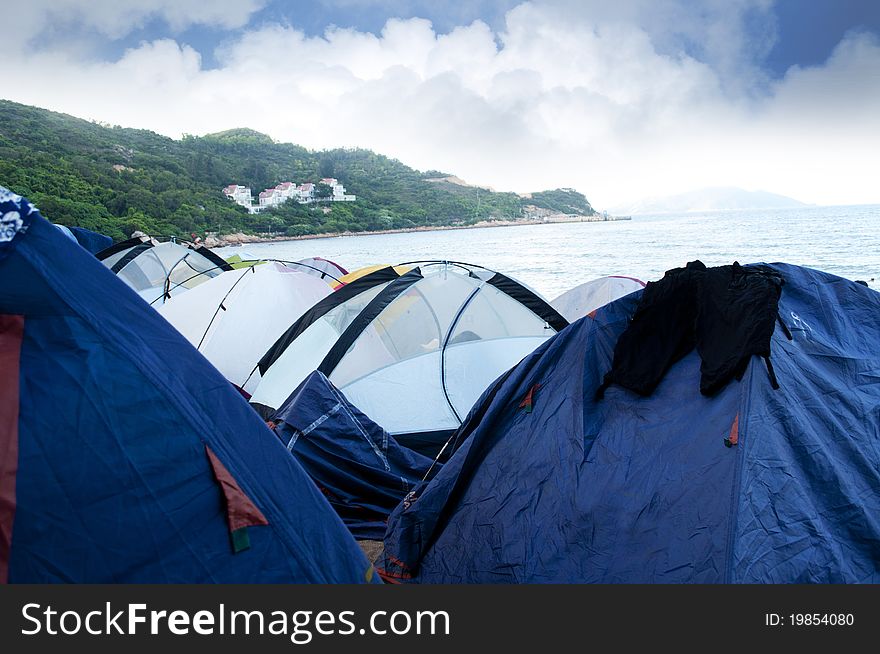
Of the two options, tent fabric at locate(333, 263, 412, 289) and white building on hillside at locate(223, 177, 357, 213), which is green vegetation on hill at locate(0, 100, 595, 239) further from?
tent fabric at locate(333, 263, 412, 289)

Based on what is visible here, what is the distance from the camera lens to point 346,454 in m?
4.47

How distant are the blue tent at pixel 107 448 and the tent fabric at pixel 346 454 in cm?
248

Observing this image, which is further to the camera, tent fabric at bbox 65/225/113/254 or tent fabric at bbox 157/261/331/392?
tent fabric at bbox 65/225/113/254

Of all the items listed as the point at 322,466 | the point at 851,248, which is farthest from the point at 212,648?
the point at 851,248

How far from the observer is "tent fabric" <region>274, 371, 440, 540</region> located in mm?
4398

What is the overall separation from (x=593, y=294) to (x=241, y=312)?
4739 mm

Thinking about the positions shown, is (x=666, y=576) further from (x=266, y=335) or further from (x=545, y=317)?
(x=266, y=335)

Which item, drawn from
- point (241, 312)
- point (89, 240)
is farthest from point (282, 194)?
point (241, 312)

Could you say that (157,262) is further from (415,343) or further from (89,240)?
(415,343)

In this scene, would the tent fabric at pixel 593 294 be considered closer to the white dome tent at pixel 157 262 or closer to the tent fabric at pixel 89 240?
the white dome tent at pixel 157 262

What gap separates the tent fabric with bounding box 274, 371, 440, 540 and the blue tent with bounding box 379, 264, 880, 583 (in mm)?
822

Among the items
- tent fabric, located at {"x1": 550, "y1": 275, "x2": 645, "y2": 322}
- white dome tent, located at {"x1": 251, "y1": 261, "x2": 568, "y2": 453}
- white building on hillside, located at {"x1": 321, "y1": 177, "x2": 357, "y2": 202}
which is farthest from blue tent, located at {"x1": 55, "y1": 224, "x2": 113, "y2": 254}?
white building on hillside, located at {"x1": 321, "y1": 177, "x2": 357, "y2": 202}

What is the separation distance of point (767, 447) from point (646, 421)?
21.9 inches

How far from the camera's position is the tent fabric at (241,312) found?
7059mm
